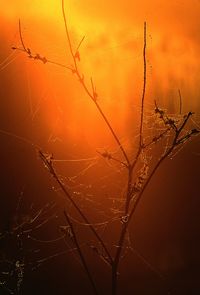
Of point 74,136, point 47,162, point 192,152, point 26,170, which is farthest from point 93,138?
point 47,162

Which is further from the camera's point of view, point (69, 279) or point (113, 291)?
point (69, 279)

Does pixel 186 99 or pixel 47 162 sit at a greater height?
pixel 186 99

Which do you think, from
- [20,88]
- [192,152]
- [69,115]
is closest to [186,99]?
[192,152]

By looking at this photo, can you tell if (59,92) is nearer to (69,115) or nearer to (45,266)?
(69,115)

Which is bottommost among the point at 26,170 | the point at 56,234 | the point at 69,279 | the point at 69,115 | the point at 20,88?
the point at 69,279

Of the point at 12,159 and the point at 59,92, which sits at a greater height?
the point at 59,92

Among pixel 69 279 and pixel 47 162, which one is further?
pixel 69 279

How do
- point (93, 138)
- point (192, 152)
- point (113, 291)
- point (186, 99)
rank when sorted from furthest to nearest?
point (192, 152) → point (186, 99) → point (93, 138) → point (113, 291)

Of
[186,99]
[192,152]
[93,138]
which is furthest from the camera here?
[192,152]

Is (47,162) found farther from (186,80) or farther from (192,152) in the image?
(192,152)
